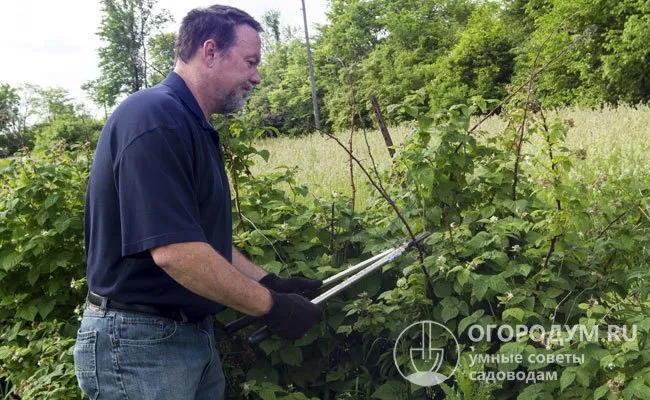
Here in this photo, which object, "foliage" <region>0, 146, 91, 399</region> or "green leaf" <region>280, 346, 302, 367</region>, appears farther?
"foliage" <region>0, 146, 91, 399</region>

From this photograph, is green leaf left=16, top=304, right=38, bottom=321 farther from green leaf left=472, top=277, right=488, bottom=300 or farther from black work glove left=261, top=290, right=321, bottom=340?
green leaf left=472, top=277, right=488, bottom=300

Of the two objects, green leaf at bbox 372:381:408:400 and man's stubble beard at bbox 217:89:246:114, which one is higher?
man's stubble beard at bbox 217:89:246:114

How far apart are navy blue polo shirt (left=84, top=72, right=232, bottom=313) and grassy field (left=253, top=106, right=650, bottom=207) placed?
4.37m

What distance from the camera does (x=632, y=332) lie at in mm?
2520

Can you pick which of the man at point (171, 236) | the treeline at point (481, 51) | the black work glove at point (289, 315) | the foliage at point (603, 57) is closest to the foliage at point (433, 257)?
the black work glove at point (289, 315)

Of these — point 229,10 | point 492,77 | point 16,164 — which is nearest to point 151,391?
point 229,10

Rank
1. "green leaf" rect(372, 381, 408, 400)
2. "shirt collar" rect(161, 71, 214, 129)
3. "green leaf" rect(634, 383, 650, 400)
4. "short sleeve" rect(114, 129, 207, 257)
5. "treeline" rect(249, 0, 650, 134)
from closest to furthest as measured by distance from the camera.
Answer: "short sleeve" rect(114, 129, 207, 257), "green leaf" rect(634, 383, 650, 400), "shirt collar" rect(161, 71, 214, 129), "green leaf" rect(372, 381, 408, 400), "treeline" rect(249, 0, 650, 134)

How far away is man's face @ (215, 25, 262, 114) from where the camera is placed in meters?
2.47

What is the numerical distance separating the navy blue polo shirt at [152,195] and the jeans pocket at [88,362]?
0.53 feet

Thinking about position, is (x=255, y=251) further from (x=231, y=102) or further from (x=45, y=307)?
(x=45, y=307)

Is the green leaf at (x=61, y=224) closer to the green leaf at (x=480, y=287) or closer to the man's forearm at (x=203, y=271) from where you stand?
the man's forearm at (x=203, y=271)

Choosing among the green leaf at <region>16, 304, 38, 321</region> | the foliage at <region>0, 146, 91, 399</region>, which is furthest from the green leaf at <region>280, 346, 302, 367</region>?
the green leaf at <region>16, 304, 38, 321</region>

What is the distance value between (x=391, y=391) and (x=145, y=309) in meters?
1.29

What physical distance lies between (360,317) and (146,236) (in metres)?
1.26
